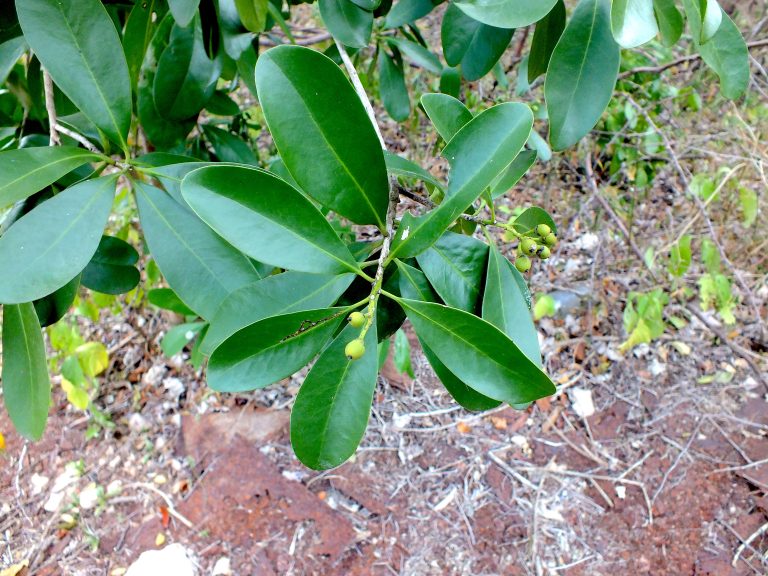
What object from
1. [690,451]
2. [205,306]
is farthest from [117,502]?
[690,451]

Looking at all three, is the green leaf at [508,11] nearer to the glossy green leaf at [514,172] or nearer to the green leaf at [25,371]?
the glossy green leaf at [514,172]

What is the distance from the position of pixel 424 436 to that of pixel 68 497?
109 cm

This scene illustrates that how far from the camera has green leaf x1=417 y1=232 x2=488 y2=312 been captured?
1.82ft

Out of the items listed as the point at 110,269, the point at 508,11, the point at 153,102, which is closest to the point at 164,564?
the point at 110,269

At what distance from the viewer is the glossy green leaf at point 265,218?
0.47m

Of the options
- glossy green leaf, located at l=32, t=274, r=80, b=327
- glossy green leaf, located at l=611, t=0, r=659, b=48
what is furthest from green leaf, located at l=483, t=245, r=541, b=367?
glossy green leaf, located at l=32, t=274, r=80, b=327

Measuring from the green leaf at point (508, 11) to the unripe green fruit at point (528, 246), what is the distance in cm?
20

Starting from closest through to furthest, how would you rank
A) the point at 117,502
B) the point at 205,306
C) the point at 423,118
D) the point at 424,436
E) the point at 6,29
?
1. the point at 205,306
2. the point at 6,29
3. the point at 117,502
4. the point at 424,436
5. the point at 423,118

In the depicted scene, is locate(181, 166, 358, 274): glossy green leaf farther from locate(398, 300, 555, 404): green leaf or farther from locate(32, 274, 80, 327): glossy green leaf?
locate(32, 274, 80, 327): glossy green leaf

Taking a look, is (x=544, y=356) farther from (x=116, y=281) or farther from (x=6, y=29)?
(x=6, y=29)

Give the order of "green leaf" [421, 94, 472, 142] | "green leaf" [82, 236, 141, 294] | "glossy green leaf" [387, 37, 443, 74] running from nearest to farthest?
"green leaf" [421, 94, 472, 142] → "green leaf" [82, 236, 141, 294] → "glossy green leaf" [387, 37, 443, 74]

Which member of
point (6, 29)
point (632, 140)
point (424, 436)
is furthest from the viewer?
point (632, 140)

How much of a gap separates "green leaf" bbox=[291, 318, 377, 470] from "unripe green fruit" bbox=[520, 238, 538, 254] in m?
0.17

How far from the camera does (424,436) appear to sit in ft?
5.82
